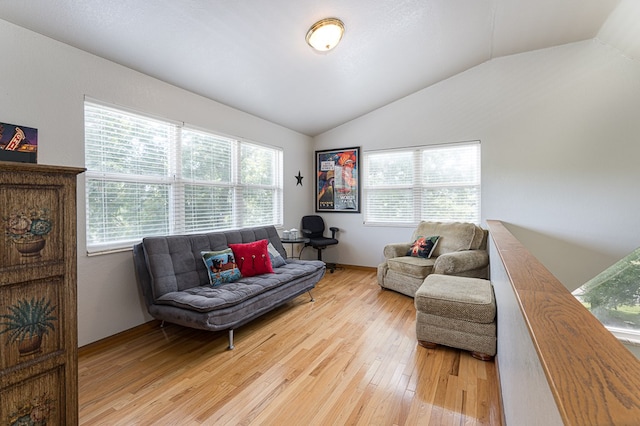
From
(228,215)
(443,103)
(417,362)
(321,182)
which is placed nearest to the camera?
(417,362)

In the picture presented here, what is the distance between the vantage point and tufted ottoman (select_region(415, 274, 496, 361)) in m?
2.22

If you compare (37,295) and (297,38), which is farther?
(297,38)

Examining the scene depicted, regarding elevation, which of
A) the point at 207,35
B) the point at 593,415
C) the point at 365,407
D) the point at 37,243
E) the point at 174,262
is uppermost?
the point at 207,35

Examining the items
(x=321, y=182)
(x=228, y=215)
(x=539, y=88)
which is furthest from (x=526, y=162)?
(x=228, y=215)

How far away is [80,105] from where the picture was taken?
7.60ft

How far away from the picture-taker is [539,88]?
150 inches

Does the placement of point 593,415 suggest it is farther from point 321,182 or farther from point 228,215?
point 321,182

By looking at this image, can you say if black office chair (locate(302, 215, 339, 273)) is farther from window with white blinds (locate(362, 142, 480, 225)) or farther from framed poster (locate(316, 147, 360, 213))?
window with white blinds (locate(362, 142, 480, 225))

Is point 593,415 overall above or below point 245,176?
below

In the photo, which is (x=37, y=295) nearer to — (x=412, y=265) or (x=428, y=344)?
(x=428, y=344)

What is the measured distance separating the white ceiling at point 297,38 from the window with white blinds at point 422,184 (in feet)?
3.39

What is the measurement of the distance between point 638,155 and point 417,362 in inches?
143

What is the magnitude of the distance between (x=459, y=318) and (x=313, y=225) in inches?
126

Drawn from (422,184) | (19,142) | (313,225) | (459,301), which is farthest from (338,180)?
(19,142)
